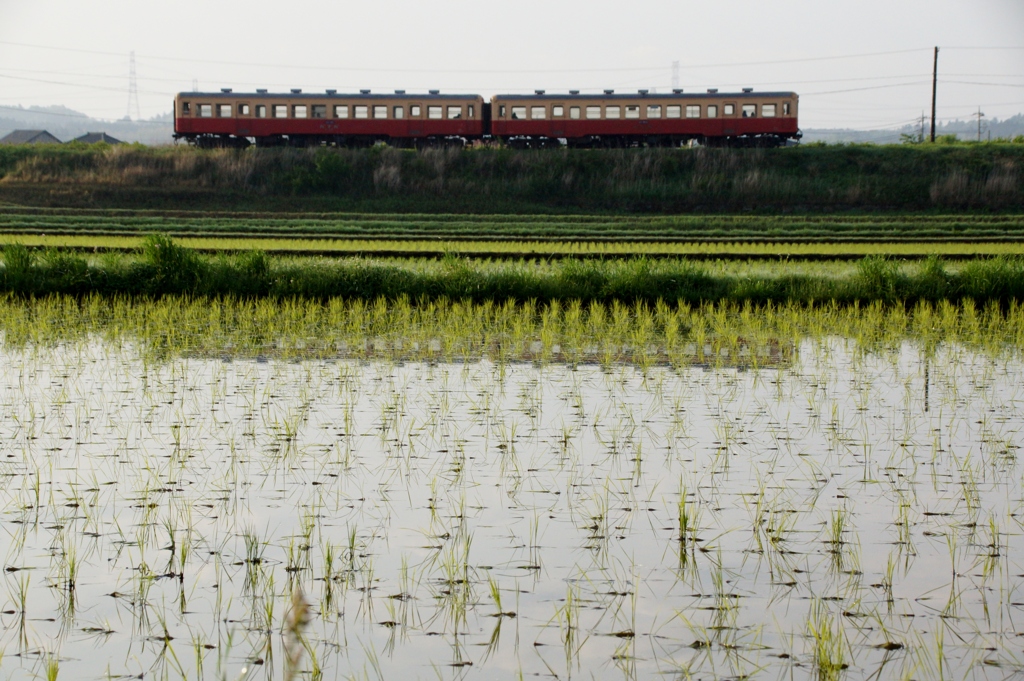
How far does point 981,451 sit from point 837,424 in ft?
3.62

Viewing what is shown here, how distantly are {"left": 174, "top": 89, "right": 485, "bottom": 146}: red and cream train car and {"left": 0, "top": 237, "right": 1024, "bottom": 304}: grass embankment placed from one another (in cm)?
2396

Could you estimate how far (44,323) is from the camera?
12484 millimetres

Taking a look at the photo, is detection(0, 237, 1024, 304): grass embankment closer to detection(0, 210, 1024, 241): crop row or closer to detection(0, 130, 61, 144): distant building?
detection(0, 210, 1024, 241): crop row

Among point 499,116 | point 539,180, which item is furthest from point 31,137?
point 539,180

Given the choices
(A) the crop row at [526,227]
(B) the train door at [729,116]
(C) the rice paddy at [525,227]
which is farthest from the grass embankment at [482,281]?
(B) the train door at [729,116]

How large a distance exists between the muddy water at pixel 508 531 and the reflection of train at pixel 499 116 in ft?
101

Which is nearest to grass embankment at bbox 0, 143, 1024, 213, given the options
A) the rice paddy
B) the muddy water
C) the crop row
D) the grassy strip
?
the rice paddy

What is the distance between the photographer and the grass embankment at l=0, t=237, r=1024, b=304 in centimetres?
1561

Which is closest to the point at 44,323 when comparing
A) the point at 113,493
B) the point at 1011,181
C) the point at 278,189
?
the point at 113,493

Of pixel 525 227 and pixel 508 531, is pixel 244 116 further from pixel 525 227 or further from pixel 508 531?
pixel 508 531

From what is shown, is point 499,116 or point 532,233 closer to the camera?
point 532,233

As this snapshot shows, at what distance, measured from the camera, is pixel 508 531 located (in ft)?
17.1

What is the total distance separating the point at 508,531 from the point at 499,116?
3547 cm

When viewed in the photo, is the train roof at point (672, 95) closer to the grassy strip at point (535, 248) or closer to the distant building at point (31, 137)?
the grassy strip at point (535, 248)
